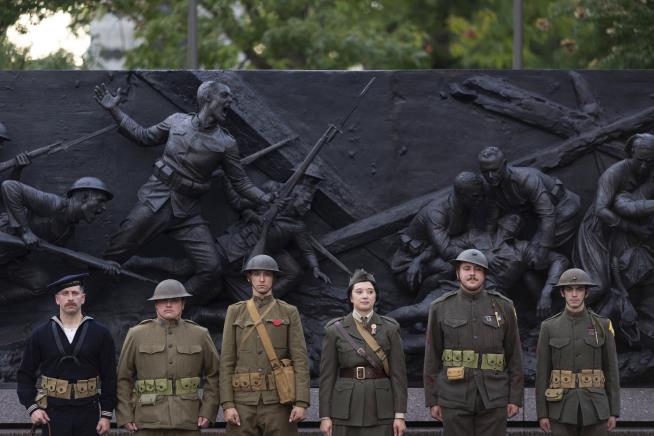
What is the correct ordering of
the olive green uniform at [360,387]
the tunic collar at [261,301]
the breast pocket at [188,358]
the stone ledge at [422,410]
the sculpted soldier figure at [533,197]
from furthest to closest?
the sculpted soldier figure at [533,197] < the stone ledge at [422,410] < the tunic collar at [261,301] < the breast pocket at [188,358] < the olive green uniform at [360,387]

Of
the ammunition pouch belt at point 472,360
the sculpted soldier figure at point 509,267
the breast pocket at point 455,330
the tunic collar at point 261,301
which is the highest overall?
the sculpted soldier figure at point 509,267

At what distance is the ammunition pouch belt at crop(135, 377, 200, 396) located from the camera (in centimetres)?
1073

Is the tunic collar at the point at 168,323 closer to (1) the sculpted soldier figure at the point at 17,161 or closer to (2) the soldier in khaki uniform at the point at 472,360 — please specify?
(2) the soldier in khaki uniform at the point at 472,360

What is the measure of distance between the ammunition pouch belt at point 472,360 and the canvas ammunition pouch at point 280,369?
112 centimetres

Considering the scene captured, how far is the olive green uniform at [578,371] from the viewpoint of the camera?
11016mm

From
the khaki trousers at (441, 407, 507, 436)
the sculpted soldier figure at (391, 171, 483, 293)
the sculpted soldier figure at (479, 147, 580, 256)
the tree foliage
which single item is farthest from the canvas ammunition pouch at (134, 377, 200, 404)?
the tree foliage

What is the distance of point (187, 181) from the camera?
13344mm

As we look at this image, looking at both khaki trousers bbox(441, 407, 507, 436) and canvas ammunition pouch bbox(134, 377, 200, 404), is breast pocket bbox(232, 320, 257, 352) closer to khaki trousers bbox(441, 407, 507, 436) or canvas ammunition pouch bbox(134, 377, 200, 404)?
canvas ammunition pouch bbox(134, 377, 200, 404)

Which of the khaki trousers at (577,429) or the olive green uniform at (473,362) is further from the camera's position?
the khaki trousers at (577,429)

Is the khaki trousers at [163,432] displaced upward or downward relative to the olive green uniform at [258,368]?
downward

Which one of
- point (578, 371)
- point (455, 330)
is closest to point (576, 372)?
point (578, 371)

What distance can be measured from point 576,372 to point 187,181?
13.2ft

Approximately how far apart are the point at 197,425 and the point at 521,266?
152 inches

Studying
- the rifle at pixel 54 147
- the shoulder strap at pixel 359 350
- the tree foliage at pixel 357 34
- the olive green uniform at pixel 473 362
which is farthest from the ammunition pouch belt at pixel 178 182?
the tree foliage at pixel 357 34
